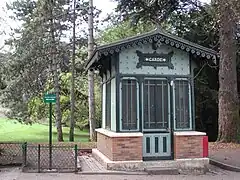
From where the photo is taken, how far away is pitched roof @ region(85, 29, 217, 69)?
37.6 feet

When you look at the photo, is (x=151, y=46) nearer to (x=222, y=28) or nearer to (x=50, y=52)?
(x=222, y=28)

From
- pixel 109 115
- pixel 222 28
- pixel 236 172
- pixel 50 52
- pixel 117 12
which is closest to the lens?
pixel 236 172

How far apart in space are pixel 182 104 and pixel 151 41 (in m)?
2.28

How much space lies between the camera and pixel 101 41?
34875 millimetres

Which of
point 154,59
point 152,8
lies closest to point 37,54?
point 152,8

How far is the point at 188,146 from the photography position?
11828mm

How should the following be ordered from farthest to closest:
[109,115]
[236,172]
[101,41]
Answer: [101,41] < [109,115] < [236,172]

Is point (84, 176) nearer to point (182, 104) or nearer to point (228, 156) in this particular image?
point (182, 104)

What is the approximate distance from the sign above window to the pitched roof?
1.31ft

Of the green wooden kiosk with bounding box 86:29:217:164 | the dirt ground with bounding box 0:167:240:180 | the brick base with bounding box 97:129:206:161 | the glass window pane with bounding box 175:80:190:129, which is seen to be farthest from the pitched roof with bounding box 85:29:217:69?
the dirt ground with bounding box 0:167:240:180

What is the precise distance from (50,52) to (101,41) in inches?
347

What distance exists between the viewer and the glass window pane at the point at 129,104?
38.3ft

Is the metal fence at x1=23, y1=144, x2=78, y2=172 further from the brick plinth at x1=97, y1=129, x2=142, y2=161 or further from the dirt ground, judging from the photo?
the brick plinth at x1=97, y1=129, x2=142, y2=161

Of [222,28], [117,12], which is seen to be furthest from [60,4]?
[222,28]
